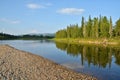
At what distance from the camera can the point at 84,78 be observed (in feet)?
81.8

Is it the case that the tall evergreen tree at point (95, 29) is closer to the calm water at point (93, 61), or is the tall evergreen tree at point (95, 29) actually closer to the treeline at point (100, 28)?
the treeline at point (100, 28)

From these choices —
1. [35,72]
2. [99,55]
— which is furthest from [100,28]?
[35,72]

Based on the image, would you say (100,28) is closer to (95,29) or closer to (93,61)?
(95,29)

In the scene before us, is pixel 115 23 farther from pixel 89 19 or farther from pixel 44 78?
pixel 44 78

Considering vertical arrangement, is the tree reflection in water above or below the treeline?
below

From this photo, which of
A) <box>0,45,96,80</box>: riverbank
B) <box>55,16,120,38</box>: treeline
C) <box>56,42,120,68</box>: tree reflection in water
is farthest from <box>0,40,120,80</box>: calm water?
<box>55,16,120,38</box>: treeline

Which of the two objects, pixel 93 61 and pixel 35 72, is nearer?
pixel 35 72

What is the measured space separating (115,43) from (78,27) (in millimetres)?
65157

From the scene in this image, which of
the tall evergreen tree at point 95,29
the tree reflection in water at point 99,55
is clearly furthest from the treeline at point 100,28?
the tree reflection in water at point 99,55

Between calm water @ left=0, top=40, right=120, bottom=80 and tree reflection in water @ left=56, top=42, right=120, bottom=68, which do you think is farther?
tree reflection in water @ left=56, top=42, right=120, bottom=68

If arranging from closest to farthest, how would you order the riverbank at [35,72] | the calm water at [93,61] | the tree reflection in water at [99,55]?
the riverbank at [35,72] < the calm water at [93,61] < the tree reflection in water at [99,55]

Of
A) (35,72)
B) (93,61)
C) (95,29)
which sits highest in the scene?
(95,29)

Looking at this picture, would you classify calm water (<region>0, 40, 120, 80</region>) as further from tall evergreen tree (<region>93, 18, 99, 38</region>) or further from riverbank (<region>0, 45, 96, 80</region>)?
tall evergreen tree (<region>93, 18, 99, 38</region>)

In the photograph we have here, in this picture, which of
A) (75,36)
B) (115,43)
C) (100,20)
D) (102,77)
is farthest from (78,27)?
(102,77)
